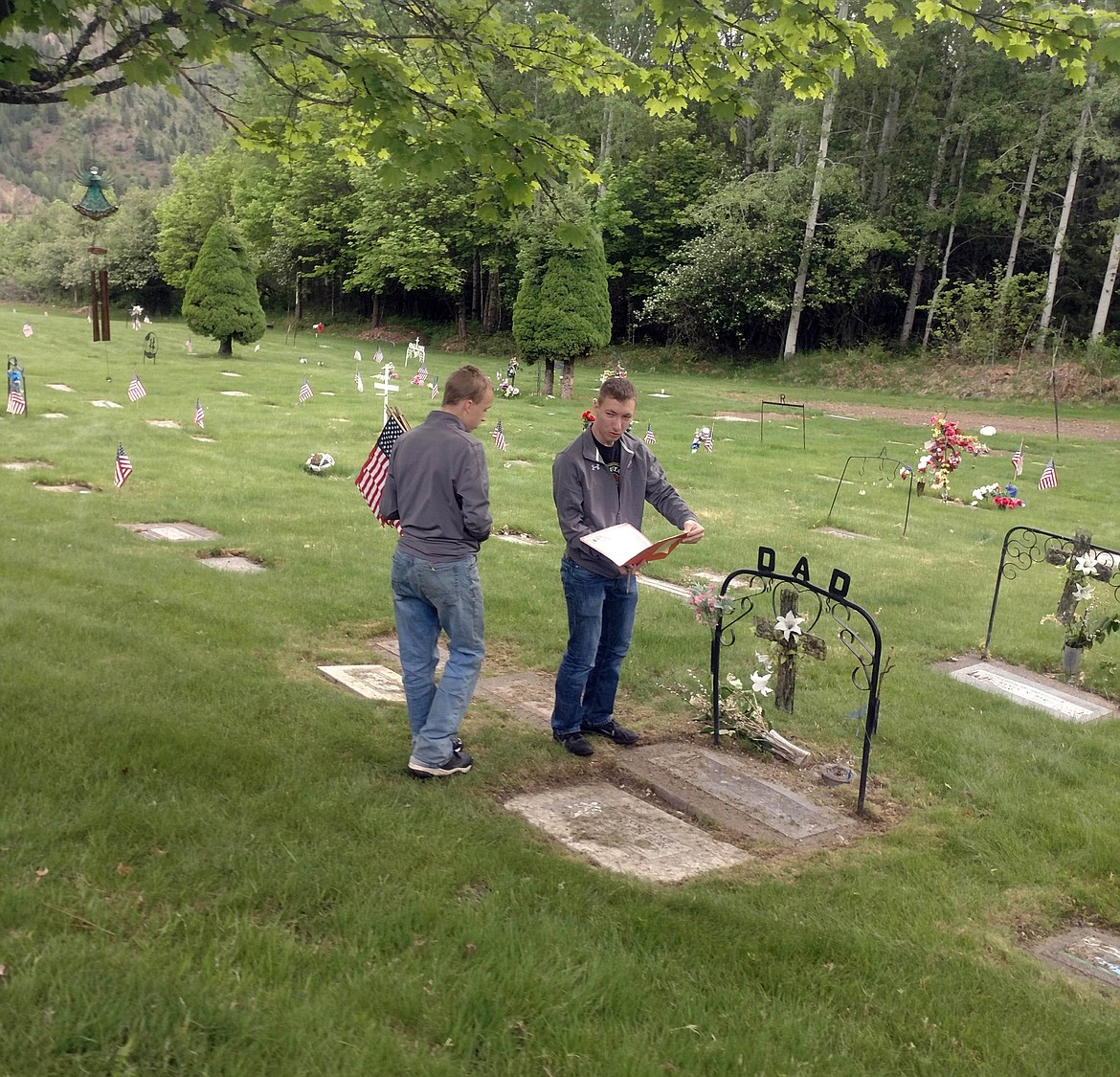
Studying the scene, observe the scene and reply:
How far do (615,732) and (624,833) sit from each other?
1148 millimetres

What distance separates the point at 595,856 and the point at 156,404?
671 inches

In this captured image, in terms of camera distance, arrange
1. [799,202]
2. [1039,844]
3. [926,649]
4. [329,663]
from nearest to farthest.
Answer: [1039,844]
[329,663]
[926,649]
[799,202]

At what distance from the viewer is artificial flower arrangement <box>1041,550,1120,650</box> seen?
22.6ft

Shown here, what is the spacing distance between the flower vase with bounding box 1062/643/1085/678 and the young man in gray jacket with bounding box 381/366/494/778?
4936 millimetres

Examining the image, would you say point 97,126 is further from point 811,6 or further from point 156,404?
point 811,6

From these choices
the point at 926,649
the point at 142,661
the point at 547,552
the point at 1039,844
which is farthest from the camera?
the point at 547,552

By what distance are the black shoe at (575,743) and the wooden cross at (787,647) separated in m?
1.15

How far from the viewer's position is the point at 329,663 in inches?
244

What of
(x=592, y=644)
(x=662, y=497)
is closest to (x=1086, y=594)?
(x=662, y=497)

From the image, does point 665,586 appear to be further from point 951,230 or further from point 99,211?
point 951,230

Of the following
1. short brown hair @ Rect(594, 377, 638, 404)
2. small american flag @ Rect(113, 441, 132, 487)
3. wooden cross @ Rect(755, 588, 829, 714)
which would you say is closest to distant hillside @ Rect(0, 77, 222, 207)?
small american flag @ Rect(113, 441, 132, 487)

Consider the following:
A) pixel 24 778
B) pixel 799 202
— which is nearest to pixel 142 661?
pixel 24 778

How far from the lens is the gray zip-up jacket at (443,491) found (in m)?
4.40

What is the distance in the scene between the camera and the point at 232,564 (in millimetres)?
8320
